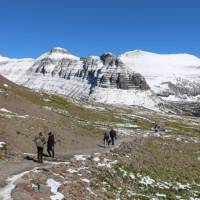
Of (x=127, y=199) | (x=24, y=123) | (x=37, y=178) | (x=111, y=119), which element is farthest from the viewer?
(x=111, y=119)

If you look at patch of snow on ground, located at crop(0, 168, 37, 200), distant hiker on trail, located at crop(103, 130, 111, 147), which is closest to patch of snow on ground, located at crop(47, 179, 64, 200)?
patch of snow on ground, located at crop(0, 168, 37, 200)

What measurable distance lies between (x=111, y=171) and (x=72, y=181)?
301 inches

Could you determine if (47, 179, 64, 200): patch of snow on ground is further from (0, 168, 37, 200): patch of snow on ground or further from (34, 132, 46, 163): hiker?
(34, 132, 46, 163): hiker

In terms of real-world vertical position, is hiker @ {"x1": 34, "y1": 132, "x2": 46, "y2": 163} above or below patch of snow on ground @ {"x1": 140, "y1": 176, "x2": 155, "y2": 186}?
above

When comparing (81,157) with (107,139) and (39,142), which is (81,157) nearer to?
(39,142)

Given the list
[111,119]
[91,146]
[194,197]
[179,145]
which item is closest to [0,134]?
[91,146]

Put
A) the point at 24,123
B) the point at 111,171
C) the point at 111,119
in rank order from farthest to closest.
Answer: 1. the point at 111,119
2. the point at 24,123
3. the point at 111,171

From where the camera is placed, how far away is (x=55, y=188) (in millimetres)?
29047

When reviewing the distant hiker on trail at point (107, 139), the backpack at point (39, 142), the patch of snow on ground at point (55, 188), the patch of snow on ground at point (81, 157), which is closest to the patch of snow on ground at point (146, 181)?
the patch of snow on ground at point (81, 157)

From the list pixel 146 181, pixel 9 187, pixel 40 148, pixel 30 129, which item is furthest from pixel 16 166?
pixel 30 129

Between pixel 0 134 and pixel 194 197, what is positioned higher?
pixel 0 134

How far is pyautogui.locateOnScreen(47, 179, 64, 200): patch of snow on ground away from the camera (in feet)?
88.1

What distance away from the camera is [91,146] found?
187ft

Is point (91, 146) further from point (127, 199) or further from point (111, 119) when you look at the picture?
point (111, 119)
